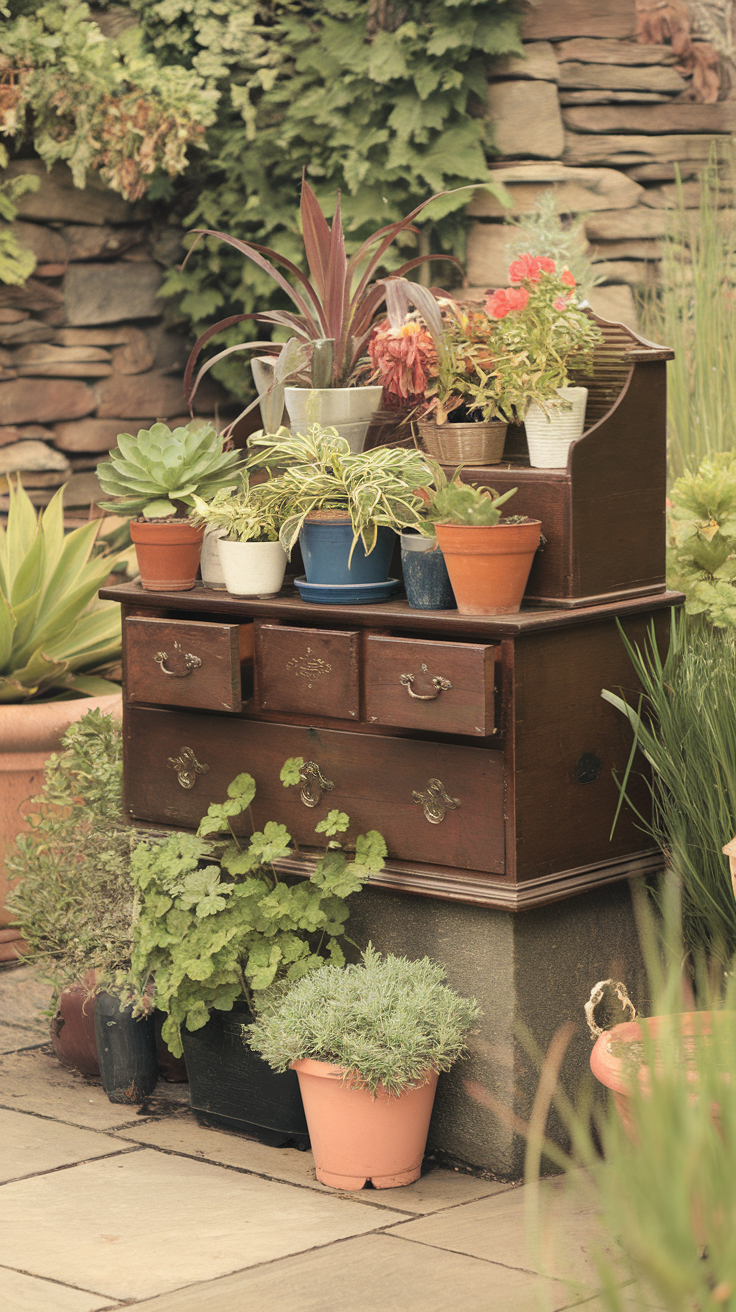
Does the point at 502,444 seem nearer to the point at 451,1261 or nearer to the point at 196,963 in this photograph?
the point at 196,963

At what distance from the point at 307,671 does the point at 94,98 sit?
10.8 feet

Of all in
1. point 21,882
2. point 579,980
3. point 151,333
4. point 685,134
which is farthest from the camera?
point 151,333

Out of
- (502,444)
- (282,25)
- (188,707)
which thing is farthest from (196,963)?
(282,25)

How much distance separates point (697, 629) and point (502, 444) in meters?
0.56

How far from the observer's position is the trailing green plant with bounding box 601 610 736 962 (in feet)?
8.81

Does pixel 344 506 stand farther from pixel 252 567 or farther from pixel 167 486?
pixel 167 486

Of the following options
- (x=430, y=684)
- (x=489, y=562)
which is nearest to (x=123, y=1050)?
(x=430, y=684)

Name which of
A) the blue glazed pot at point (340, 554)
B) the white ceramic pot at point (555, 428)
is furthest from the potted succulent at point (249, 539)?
the white ceramic pot at point (555, 428)

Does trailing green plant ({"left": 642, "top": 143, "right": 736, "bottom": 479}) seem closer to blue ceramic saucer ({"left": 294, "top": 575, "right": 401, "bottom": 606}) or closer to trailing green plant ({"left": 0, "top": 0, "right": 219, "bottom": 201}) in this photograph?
blue ceramic saucer ({"left": 294, "top": 575, "right": 401, "bottom": 606})

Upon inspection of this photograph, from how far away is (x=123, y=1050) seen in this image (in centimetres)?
304

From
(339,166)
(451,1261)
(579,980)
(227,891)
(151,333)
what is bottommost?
(451,1261)

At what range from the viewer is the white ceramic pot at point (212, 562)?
10.1ft

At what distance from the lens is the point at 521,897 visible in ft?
8.55

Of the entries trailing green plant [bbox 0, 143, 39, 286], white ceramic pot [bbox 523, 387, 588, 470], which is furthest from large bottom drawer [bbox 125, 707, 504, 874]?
trailing green plant [bbox 0, 143, 39, 286]
